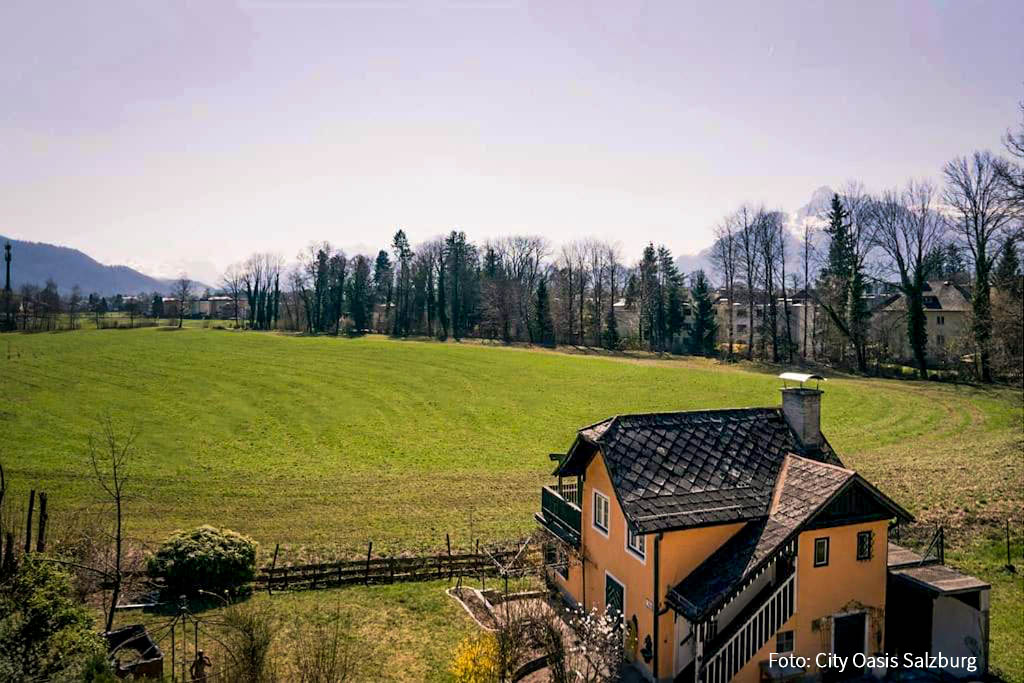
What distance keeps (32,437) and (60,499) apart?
41.0ft

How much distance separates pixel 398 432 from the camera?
44.3 meters

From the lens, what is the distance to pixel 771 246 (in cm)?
7194

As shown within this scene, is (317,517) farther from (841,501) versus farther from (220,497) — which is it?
(841,501)

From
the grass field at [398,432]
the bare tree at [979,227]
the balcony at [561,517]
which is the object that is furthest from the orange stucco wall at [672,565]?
the bare tree at [979,227]

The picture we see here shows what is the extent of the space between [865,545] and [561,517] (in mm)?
8406

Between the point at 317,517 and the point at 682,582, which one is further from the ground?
the point at 682,582

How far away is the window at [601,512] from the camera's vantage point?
18.1 meters

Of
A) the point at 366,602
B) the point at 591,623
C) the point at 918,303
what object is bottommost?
the point at 366,602

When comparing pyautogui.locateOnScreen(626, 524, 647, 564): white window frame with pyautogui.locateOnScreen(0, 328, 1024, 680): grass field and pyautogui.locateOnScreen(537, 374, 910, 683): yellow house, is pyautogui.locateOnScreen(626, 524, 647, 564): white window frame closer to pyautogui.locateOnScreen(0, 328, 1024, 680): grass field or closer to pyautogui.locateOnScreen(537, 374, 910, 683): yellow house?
pyautogui.locateOnScreen(537, 374, 910, 683): yellow house

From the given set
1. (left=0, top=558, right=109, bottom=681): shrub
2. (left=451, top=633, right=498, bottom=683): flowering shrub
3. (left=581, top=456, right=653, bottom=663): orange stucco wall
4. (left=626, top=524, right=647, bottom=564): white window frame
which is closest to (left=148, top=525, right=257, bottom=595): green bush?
(left=0, top=558, right=109, bottom=681): shrub

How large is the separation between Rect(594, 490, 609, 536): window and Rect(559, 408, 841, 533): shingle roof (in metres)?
1.73

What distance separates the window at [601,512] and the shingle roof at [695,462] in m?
1.73

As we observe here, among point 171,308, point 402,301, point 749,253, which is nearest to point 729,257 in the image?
point 749,253

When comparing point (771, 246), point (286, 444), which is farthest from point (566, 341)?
point (286, 444)
